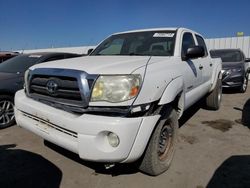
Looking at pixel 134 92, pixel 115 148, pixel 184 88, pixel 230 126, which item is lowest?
pixel 230 126

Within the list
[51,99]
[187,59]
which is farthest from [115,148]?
[187,59]

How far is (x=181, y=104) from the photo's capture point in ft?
11.8

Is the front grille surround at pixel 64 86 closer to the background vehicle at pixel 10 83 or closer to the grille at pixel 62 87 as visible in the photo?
the grille at pixel 62 87

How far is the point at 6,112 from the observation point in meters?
4.84

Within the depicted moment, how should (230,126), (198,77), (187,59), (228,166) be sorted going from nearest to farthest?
(228,166) < (187,59) < (198,77) < (230,126)

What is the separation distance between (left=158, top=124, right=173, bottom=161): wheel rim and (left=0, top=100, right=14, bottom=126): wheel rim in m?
3.27

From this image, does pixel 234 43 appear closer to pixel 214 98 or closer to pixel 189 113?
pixel 214 98

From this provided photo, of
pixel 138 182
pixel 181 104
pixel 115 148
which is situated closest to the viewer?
pixel 115 148

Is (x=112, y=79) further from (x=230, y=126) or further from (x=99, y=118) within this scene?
(x=230, y=126)

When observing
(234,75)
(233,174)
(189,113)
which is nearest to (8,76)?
(189,113)

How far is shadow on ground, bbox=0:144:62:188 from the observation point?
288cm

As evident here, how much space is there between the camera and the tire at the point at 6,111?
4.77 meters

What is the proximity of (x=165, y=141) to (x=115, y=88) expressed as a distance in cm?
119

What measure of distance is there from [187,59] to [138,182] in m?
2.09
